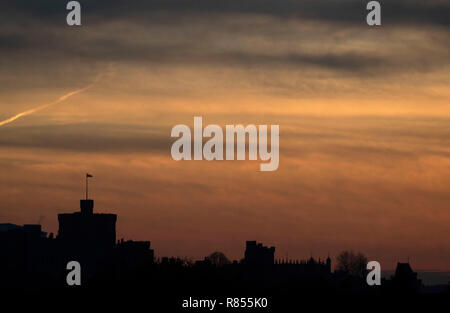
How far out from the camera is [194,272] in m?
161

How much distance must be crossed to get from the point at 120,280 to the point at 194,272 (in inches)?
652
